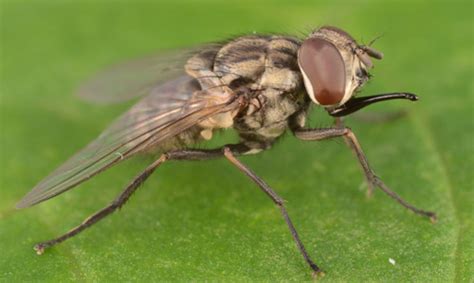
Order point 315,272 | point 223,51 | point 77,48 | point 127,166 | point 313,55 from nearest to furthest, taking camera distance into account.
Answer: point 315,272 < point 313,55 < point 223,51 < point 127,166 < point 77,48

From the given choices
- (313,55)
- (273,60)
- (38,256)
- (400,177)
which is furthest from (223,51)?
(38,256)

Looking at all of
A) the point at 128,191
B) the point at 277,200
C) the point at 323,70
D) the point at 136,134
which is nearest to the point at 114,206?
the point at 128,191

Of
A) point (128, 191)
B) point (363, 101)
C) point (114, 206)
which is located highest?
point (363, 101)

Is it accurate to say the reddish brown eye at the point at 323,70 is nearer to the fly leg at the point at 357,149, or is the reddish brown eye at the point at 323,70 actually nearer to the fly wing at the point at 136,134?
the fly leg at the point at 357,149

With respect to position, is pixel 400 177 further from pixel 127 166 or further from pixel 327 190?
pixel 127 166

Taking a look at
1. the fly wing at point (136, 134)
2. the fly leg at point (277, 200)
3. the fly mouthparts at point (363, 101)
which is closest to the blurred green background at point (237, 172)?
the fly leg at point (277, 200)

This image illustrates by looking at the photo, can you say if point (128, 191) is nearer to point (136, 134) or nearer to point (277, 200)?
point (136, 134)
